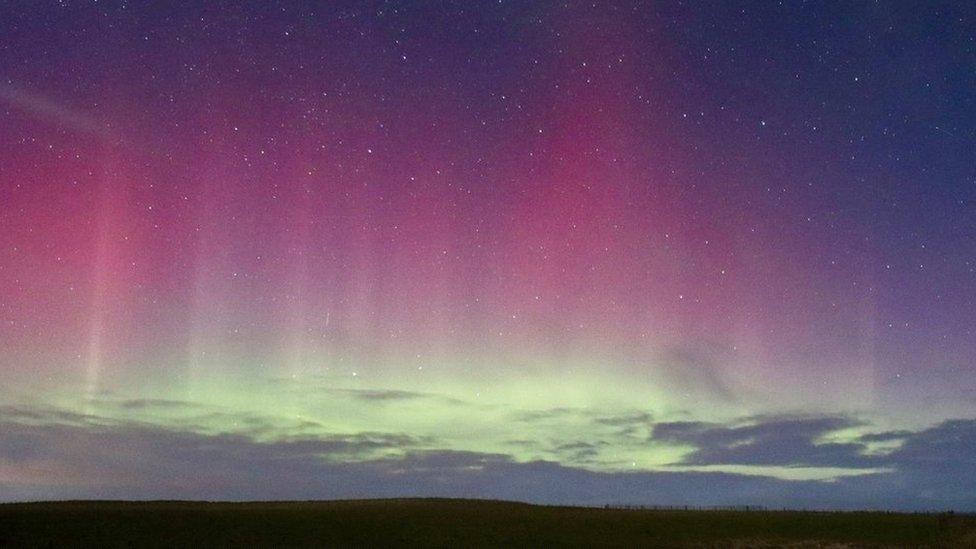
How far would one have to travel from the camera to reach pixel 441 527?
66.0 m

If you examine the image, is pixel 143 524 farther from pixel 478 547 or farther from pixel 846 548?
pixel 846 548

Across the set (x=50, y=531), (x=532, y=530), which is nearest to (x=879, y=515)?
(x=532, y=530)

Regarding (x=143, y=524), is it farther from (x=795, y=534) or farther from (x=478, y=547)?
(x=795, y=534)

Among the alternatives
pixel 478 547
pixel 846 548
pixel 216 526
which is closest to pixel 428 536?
pixel 478 547

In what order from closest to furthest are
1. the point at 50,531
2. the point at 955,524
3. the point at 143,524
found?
1. the point at 50,531
2. the point at 143,524
3. the point at 955,524

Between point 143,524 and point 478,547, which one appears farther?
point 143,524

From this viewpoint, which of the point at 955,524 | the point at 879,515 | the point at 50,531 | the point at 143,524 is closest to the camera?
the point at 50,531

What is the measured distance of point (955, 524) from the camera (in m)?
69.2

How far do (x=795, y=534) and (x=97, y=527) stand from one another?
48.0 m

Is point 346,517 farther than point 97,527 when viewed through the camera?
Yes

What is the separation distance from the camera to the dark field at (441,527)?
194ft

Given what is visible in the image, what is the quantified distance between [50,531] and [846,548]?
5238 centimetres

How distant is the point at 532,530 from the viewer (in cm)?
6500

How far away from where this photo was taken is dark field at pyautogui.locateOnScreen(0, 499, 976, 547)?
2329 inches
